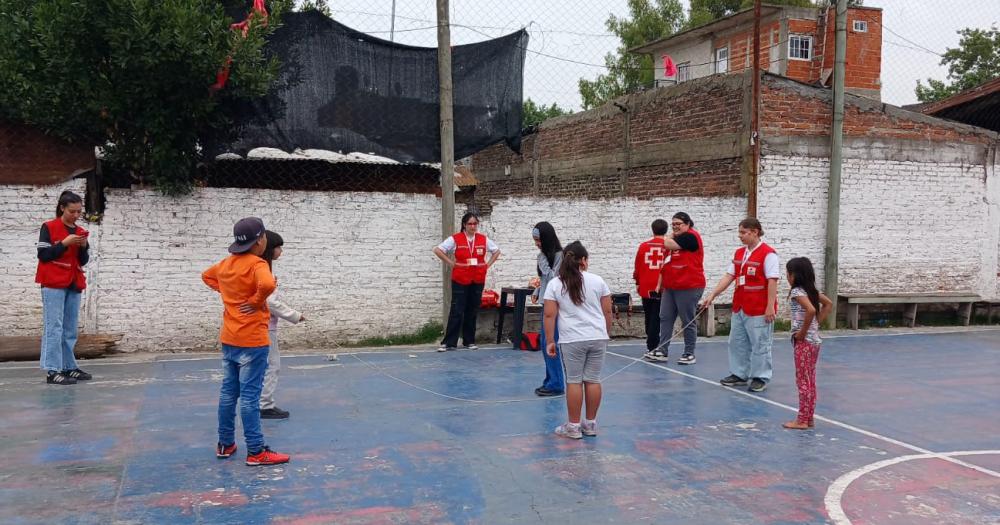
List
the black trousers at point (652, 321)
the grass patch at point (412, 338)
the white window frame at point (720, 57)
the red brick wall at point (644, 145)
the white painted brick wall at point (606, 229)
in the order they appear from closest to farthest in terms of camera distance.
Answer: the black trousers at point (652, 321) → the grass patch at point (412, 338) → the white painted brick wall at point (606, 229) → the red brick wall at point (644, 145) → the white window frame at point (720, 57)

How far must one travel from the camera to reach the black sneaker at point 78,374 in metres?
8.09

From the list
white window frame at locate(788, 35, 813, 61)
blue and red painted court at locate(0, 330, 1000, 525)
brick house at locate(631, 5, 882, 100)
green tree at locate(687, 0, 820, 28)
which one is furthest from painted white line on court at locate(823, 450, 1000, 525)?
green tree at locate(687, 0, 820, 28)

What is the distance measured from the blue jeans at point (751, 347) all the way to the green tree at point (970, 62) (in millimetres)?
30503

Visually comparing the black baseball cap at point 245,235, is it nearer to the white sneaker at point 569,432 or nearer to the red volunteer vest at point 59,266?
the white sneaker at point 569,432

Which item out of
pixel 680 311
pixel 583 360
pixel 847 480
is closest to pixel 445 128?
pixel 680 311

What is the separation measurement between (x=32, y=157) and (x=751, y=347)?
8614 millimetres

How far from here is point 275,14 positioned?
989 centimetres

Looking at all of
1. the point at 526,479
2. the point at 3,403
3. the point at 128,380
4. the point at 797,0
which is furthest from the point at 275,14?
the point at 797,0

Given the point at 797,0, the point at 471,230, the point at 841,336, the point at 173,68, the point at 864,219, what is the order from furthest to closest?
1. the point at 797,0
2. the point at 864,219
3. the point at 841,336
4. the point at 471,230
5. the point at 173,68

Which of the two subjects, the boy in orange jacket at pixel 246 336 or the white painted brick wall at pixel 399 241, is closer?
the boy in orange jacket at pixel 246 336

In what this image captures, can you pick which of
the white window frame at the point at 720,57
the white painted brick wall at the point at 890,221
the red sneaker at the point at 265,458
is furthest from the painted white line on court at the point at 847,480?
the white window frame at the point at 720,57

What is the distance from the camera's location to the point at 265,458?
17.7ft

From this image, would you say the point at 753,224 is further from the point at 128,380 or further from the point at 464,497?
the point at 128,380

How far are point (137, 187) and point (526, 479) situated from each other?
703 cm
